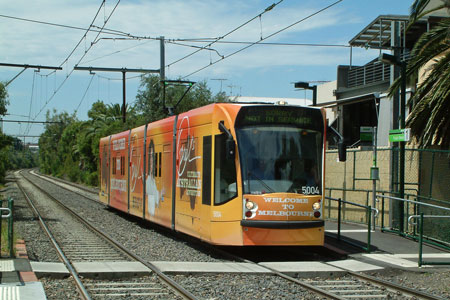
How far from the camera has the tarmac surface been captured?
8.50 metres

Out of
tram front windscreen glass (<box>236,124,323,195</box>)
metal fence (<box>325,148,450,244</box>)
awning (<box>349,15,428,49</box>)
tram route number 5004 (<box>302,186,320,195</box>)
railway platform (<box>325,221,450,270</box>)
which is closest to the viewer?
tram front windscreen glass (<box>236,124,323,195</box>)

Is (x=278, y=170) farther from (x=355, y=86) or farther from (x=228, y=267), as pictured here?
(x=355, y=86)

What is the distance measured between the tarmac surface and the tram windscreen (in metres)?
1.50

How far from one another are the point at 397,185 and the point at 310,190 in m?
5.40

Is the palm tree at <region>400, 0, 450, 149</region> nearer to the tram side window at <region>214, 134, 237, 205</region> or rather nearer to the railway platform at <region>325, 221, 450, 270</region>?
the railway platform at <region>325, 221, 450, 270</region>

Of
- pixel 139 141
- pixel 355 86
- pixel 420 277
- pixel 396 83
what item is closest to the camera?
pixel 420 277

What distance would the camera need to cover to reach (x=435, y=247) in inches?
531

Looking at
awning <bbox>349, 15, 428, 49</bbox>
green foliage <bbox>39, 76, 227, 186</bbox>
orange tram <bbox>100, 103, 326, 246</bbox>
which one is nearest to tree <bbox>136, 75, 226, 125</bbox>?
green foliage <bbox>39, 76, 227, 186</bbox>

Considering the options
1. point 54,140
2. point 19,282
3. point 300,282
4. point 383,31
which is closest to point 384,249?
point 300,282

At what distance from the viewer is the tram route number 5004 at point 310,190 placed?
1167 centimetres

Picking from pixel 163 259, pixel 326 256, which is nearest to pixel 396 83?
pixel 326 256

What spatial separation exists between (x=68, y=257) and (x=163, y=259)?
1932mm

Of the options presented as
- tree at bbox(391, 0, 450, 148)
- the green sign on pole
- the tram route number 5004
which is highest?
tree at bbox(391, 0, 450, 148)

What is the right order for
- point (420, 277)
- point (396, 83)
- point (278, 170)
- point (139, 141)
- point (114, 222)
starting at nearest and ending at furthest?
point (420, 277), point (278, 170), point (396, 83), point (139, 141), point (114, 222)
